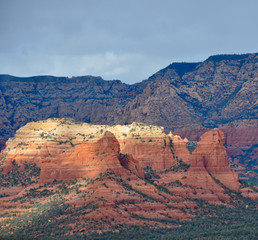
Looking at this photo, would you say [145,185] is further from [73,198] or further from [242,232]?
[242,232]

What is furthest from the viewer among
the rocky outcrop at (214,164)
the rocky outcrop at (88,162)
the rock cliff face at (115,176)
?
the rocky outcrop at (214,164)

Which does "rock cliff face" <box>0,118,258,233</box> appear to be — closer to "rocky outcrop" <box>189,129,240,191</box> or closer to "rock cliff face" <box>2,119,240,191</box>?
"rocky outcrop" <box>189,129,240,191</box>

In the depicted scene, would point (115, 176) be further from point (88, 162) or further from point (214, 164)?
point (214, 164)

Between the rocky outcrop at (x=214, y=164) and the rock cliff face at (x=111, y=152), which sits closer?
the rock cliff face at (x=111, y=152)

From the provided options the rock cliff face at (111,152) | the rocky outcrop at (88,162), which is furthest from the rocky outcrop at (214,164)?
the rocky outcrop at (88,162)

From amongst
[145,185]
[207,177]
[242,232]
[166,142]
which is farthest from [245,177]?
[242,232]

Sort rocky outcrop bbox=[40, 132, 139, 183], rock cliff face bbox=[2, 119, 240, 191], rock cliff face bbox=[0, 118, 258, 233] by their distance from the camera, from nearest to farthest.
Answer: rock cliff face bbox=[0, 118, 258, 233] < rocky outcrop bbox=[40, 132, 139, 183] < rock cliff face bbox=[2, 119, 240, 191]

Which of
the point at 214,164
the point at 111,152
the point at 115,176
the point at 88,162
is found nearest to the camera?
the point at 115,176

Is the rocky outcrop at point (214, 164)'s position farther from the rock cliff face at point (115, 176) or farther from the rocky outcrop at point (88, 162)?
the rocky outcrop at point (88, 162)

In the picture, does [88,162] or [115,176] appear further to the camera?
[88,162]

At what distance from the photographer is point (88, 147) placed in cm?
12250

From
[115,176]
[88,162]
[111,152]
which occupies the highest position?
[111,152]

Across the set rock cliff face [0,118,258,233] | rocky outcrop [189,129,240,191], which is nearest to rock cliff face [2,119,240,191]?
rocky outcrop [189,129,240,191]

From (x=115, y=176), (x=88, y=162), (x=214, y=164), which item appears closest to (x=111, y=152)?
(x=88, y=162)
